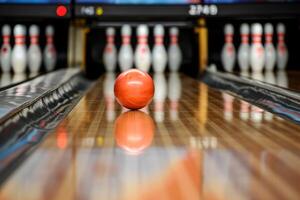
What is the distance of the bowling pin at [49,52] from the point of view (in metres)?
3.84

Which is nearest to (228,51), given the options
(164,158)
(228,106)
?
(228,106)

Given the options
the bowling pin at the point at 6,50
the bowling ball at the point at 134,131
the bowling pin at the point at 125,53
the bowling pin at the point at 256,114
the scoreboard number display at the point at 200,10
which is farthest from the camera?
the bowling pin at the point at 125,53

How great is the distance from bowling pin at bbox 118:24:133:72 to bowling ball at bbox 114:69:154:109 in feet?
6.37

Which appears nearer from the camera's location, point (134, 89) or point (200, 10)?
point (134, 89)

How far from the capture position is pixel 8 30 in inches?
149

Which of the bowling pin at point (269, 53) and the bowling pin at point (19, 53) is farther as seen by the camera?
the bowling pin at point (269, 53)

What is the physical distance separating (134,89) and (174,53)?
2.12 m

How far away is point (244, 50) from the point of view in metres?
3.85

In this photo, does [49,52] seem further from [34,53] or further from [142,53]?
[142,53]

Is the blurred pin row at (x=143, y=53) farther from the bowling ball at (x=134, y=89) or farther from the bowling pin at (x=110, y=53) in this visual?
the bowling ball at (x=134, y=89)

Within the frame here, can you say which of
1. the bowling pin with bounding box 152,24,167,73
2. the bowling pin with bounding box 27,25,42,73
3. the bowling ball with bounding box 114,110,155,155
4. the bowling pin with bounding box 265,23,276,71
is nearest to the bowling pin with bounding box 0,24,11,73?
the bowling pin with bounding box 27,25,42,73

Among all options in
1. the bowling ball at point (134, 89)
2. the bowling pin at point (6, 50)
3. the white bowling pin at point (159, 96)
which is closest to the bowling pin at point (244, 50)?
the white bowling pin at point (159, 96)

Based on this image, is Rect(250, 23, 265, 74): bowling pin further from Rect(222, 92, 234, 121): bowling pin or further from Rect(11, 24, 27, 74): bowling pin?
Rect(11, 24, 27, 74): bowling pin

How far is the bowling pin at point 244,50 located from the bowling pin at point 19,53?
1441 mm
